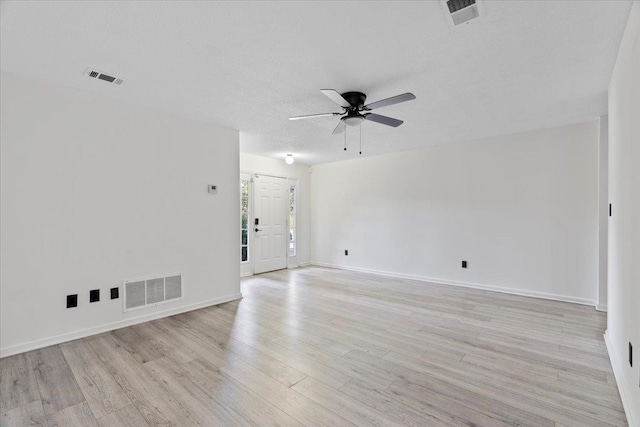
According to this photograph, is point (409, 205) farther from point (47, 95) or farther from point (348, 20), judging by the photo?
point (47, 95)

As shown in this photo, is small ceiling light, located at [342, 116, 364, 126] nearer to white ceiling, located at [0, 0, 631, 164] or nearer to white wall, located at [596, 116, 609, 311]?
white ceiling, located at [0, 0, 631, 164]

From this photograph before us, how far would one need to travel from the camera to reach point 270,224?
20.7 feet

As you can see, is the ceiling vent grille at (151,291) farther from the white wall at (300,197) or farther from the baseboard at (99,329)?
the white wall at (300,197)

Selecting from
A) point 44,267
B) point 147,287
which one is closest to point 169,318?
point 147,287

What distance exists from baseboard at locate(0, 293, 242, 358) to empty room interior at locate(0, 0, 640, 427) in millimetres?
16

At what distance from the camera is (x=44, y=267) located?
274cm

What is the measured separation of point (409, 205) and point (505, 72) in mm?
3239

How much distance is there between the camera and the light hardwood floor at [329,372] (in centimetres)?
181

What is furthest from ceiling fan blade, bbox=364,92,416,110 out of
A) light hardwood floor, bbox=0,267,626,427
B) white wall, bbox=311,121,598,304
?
white wall, bbox=311,121,598,304

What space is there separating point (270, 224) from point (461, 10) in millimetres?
5124

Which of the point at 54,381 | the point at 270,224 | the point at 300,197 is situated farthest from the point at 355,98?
the point at 300,197

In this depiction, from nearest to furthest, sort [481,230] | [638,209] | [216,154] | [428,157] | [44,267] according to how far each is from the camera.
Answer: [638,209] → [44,267] → [216,154] → [481,230] → [428,157]

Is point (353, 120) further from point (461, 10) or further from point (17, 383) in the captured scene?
point (17, 383)

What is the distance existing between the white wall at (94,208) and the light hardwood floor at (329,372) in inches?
14.7
